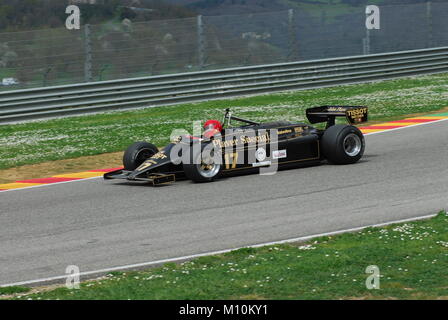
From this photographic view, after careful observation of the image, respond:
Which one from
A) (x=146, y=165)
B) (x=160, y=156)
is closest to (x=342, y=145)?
(x=160, y=156)

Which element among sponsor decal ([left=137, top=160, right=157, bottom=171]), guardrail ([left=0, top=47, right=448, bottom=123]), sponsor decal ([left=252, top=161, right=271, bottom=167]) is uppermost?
guardrail ([left=0, top=47, right=448, bottom=123])

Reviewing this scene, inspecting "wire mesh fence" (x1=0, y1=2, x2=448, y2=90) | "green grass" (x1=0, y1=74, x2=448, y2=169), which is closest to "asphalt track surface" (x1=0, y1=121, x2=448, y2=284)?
"green grass" (x1=0, y1=74, x2=448, y2=169)

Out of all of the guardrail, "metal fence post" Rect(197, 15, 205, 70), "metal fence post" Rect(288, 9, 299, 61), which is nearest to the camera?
the guardrail

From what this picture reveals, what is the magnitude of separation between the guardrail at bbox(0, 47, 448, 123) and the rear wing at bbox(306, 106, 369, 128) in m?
8.70

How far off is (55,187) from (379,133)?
6.45 meters

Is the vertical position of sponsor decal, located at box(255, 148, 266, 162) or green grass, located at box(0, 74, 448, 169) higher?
green grass, located at box(0, 74, 448, 169)

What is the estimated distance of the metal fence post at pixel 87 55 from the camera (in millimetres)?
21750

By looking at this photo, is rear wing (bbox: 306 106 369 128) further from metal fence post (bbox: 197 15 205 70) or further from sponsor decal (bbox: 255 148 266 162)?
metal fence post (bbox: 197 15 205 70)

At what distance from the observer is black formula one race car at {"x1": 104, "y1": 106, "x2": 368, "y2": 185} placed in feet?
39.9

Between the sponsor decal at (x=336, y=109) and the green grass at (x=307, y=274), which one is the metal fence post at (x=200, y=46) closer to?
the sponsor decal at (x=336, y=109)

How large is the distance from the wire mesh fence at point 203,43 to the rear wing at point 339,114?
932 centimetres

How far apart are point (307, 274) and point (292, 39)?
58.4ft

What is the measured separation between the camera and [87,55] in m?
21.9
